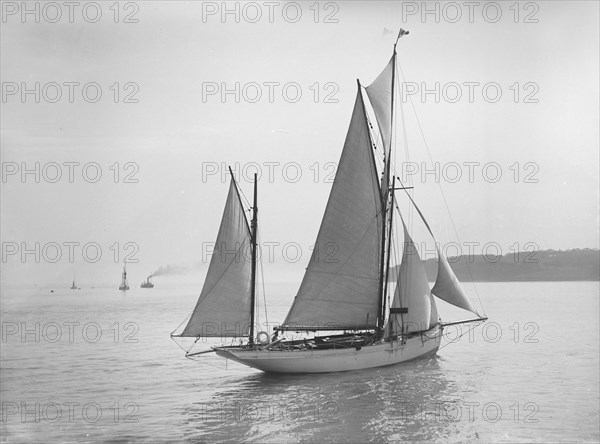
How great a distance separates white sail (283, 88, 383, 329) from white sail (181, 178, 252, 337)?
378 cm

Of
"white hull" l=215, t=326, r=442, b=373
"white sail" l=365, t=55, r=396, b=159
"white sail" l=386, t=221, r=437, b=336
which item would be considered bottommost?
"white hull" l=215, t=326, r=442, b=373

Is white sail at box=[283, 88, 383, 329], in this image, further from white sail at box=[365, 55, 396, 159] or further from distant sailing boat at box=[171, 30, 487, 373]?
white sail at box=[365, 55, 396, 159]

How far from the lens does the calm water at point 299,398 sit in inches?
981

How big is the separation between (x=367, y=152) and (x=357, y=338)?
974cm

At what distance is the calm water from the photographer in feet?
81.8

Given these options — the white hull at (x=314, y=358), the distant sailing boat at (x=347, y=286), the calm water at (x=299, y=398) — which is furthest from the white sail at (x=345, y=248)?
the calm water at (x=299, y=398)

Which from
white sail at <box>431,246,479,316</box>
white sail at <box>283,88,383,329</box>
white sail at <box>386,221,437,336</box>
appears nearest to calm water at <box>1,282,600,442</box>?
white sail at <box>386,221,437,336</box>

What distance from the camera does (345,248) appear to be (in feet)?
124

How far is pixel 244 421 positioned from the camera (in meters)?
26.5

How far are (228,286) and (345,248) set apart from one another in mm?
6838

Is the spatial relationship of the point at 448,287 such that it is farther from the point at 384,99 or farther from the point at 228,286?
the point at 228,286

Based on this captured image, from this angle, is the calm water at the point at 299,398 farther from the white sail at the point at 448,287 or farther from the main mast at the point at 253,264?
the white sail at the point at 448,287

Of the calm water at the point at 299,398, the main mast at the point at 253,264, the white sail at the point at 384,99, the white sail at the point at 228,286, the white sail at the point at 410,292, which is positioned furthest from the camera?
the white sail at the point at 410,292

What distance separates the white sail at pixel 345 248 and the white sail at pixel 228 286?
A: 12.4ft
